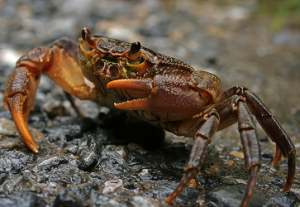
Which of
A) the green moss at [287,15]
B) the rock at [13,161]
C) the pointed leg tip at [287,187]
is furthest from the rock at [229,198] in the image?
the green moss at [287,15]

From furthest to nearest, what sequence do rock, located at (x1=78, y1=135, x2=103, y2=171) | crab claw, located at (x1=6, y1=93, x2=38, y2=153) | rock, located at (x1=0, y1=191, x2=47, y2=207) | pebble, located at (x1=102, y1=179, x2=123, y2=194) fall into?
1. crab claw, located at (x1=6, y1=93, x2=38, y2=153)
2. rock, located at (x1=78, y1=135, x2=103, y2=171)
3. pebble, located at (x1=102, y1=179, x2=123, y2=194)
4. rock, located at (x1=0, y1=191, x2=47, y2=207)

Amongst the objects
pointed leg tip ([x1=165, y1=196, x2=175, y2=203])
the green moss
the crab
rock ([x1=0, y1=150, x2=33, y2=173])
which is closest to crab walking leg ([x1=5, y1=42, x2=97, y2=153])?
the crab

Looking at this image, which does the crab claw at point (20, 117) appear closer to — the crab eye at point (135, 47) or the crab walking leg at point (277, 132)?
the crab eye at point (135, 47)

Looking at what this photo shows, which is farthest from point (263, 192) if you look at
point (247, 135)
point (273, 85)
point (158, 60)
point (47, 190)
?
point (273, 85)

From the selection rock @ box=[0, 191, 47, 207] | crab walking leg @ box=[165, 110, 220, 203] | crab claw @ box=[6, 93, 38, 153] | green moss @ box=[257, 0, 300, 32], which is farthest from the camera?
green moss @ box=[257, 0, 300, 32]

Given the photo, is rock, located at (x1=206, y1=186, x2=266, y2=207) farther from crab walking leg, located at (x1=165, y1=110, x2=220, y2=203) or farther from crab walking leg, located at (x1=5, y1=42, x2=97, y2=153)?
crab walking leg, located at (x1=5, y1=42, x2=97, y2=153)

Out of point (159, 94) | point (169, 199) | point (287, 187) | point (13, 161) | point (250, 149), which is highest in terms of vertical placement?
point (159, 94)

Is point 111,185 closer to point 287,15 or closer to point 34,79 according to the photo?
point 34,79

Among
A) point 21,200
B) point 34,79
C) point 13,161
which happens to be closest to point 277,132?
point 21,200
